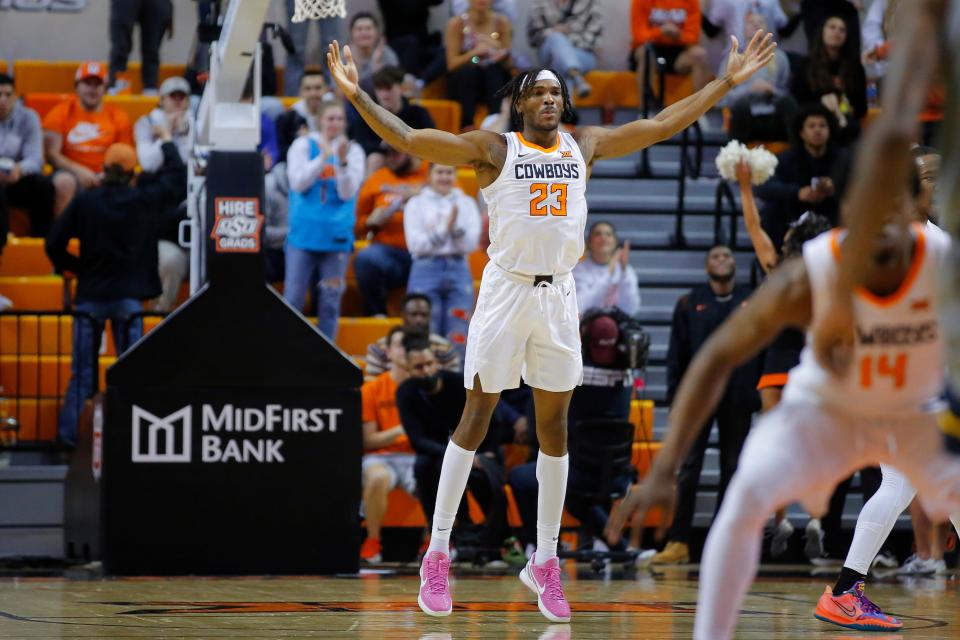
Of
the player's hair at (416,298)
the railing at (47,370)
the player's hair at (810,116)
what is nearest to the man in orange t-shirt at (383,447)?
the player's hair at (416,298)

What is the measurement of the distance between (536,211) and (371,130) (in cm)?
632

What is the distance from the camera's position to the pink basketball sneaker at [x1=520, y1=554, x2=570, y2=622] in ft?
22.2

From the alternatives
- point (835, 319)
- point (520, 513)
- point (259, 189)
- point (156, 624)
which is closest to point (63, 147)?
point (259, 189)

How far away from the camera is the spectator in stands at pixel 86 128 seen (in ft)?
43.5

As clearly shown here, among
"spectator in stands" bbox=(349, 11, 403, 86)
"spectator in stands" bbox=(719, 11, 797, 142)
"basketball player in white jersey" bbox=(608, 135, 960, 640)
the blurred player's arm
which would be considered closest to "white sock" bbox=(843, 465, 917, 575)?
"basketball player in white jersey" bbox=(608, 135, 960, 640)

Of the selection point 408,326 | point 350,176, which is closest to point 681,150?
point 350,176

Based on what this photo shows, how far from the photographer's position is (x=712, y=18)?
15.5 metres

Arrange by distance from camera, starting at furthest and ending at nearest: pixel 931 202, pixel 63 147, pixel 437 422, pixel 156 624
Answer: pixel 63 147 < pixel 437 422 < pixel 931 202 < pixel 156 624

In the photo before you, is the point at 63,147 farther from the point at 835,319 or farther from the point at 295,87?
the point at 835,319

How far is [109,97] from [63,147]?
97cm

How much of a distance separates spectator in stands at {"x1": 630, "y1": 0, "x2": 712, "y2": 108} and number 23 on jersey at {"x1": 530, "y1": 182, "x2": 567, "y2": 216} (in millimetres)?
8222

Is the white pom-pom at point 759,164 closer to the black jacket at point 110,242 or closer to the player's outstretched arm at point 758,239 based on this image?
the player's outstretched arm at point 758,239

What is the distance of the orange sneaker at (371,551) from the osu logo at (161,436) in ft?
5.82

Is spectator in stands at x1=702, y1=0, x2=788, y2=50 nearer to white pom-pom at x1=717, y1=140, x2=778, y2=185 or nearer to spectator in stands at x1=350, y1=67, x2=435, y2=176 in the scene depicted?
spectator in stands at x1=350, y1=67, x2=435, y2=176
